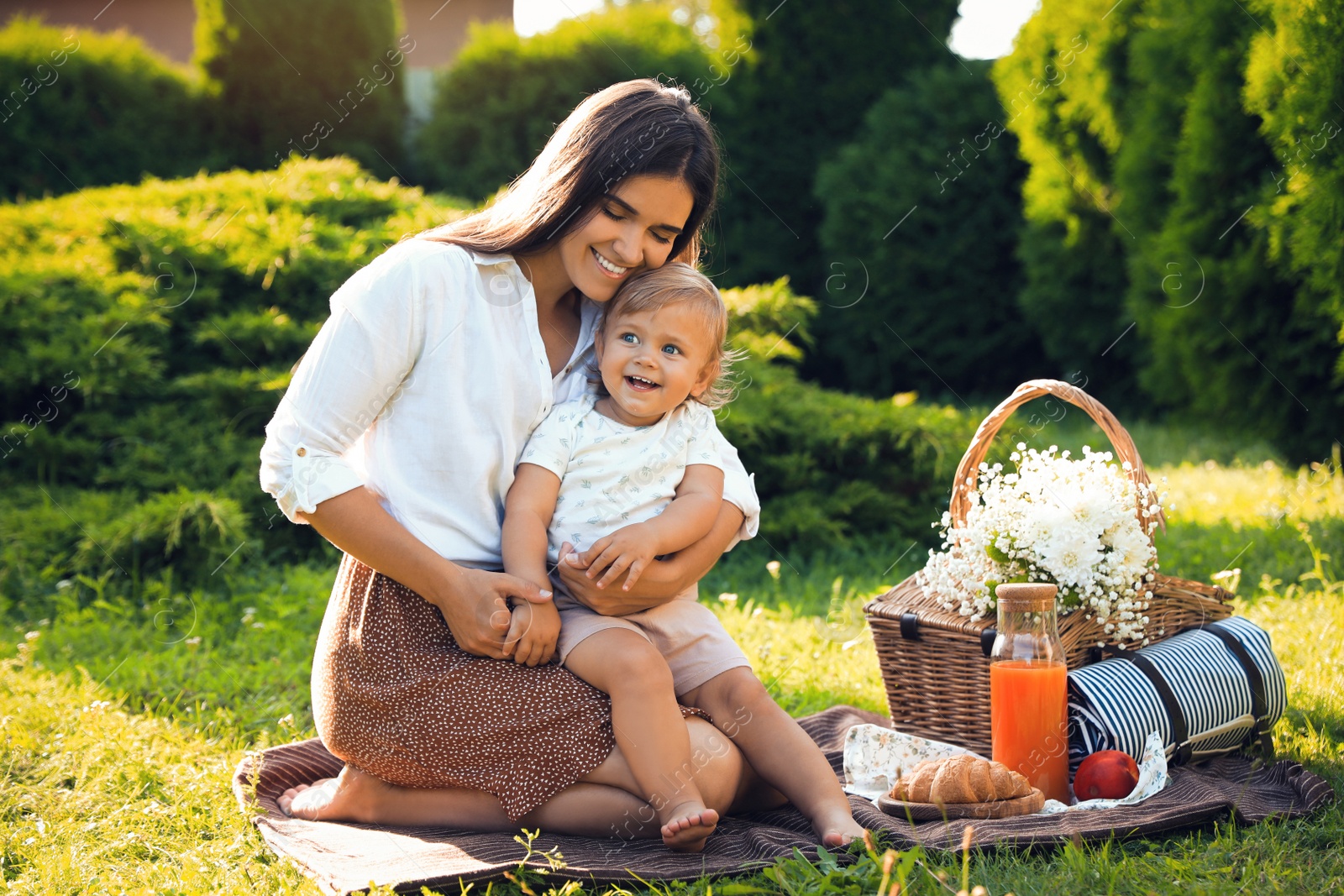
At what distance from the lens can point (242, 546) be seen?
181 inches

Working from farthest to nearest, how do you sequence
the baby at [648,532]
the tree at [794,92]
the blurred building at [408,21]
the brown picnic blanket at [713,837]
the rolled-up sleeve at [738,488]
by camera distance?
the blurred building at [408,21] → the tree at [794,92] → the rolled-up sleeve at [738,488] → the baby at [648,532] → the brown picnic blanket at [713,837]

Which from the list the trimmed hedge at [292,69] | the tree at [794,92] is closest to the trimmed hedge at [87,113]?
the trimmed hedge at [292,69]

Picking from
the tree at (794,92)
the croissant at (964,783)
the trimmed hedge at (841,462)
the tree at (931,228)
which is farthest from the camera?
the tree at (794,92)

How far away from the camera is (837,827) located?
217 centimetres

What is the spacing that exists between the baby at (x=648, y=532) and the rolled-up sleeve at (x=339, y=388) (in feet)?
1.17

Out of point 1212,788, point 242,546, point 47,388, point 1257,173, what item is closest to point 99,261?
point 47,388

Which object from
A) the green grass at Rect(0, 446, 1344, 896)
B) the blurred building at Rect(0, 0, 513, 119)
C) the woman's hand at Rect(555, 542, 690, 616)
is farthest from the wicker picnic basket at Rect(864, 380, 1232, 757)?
the blurred building at Rect(0, 0, 513, 119)

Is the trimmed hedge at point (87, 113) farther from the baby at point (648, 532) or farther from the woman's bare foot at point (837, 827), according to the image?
the woman's bare foot at point (837, 827)

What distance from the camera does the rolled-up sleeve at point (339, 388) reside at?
7.28 ft

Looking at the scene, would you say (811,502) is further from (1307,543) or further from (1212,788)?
(1212,788)

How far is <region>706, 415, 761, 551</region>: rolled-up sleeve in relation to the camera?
101 inches

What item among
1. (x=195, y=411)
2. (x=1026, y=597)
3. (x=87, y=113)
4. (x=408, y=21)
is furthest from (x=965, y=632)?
(x=408, y=21)

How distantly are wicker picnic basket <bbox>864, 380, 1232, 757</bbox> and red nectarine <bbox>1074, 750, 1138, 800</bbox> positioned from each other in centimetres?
30

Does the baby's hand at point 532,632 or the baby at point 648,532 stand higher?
the baby at point 648,532
